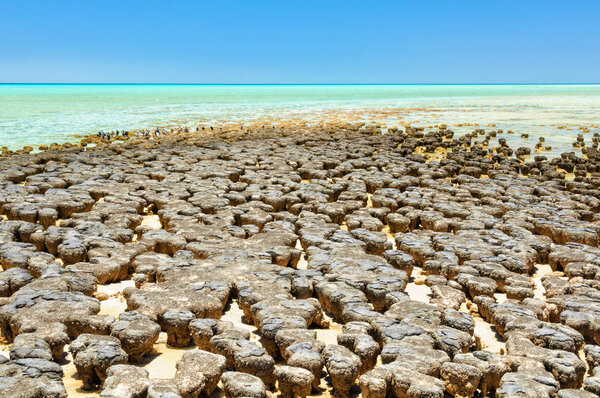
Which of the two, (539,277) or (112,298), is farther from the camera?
(539,277)

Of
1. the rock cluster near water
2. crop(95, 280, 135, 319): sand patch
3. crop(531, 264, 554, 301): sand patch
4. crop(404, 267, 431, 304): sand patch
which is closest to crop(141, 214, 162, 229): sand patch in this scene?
the rock cluster near water

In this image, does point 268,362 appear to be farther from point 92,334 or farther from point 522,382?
point 522,382

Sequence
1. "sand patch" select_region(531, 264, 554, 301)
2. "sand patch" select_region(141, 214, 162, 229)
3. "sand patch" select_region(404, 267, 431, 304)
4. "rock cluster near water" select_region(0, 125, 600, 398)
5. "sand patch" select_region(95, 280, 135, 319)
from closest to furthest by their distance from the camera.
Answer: "rock cluster near water" select_region(0, 125, 600, 398)
"sand patch" select_region(95, 280, 135, 319)
"sand patch" select_region(404, 267, 431, 304)
"sand patch" select_region(531, 264, 554, 301)
"sand patch" select_region(141, 214, 162, 229)

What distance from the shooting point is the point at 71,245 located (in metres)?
7.61

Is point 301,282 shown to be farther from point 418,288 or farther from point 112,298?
point 112,298

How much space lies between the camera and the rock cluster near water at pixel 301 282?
4652 mm

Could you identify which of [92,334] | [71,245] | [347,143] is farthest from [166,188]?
[347,143]

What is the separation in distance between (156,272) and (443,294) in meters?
3.79

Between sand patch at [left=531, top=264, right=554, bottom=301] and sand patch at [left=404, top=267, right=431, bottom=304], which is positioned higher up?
sand patch at [left=404, top=267, right=431, bottom=304]

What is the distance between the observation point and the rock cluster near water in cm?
465

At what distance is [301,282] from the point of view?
21.7ft

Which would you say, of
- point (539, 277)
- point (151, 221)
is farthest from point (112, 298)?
point (539, 277)

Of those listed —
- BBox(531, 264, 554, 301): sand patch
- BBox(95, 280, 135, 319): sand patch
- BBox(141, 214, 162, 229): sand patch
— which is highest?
BBox(141, 214, 162, 229): sand patch

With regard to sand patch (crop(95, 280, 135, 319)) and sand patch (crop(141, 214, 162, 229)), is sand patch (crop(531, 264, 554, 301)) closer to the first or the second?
sand patch (crop(95, 280, 135, 319))
